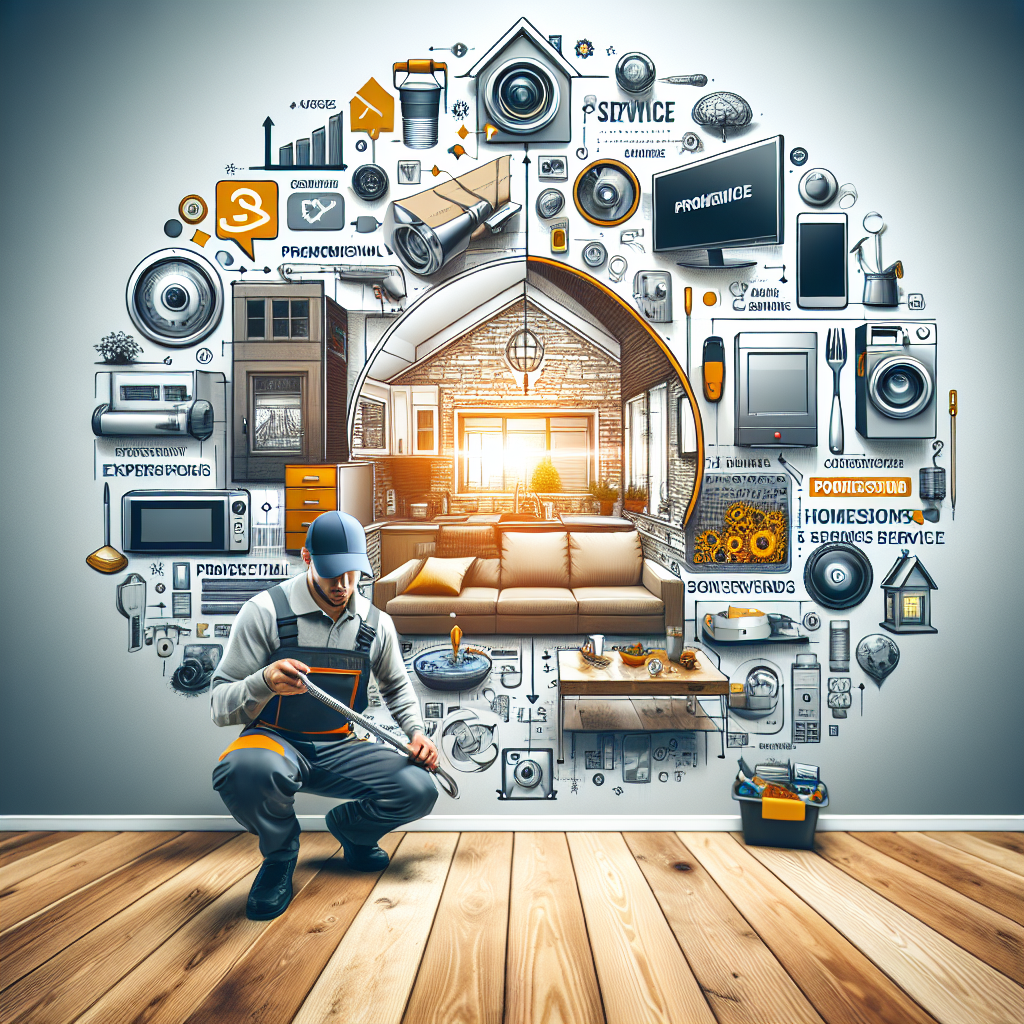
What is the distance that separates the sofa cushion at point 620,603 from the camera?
117 inches

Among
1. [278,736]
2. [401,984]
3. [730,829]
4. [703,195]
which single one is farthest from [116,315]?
[730,829]

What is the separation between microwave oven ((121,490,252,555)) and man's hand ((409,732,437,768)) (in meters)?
1.15

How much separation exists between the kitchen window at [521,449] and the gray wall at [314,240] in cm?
122

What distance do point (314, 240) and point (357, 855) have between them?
8.19 feet

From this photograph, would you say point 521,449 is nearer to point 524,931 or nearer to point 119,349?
point 119,349

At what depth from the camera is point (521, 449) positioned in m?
3.16

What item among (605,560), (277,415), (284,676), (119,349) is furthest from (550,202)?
(284,676)

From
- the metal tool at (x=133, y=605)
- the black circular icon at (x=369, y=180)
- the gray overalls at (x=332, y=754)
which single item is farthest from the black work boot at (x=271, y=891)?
the black circular icon at (x=369, y=180)

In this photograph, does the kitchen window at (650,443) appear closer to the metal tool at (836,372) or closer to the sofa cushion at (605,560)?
the sofa cushion at (605,560)

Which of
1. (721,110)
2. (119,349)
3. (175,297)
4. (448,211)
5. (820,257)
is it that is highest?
(721,110)

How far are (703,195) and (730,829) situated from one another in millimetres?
2699

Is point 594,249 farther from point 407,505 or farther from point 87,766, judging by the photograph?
point 87,766

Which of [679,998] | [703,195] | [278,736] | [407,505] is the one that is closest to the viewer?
[679,998]

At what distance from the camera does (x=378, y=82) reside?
2.85 m
